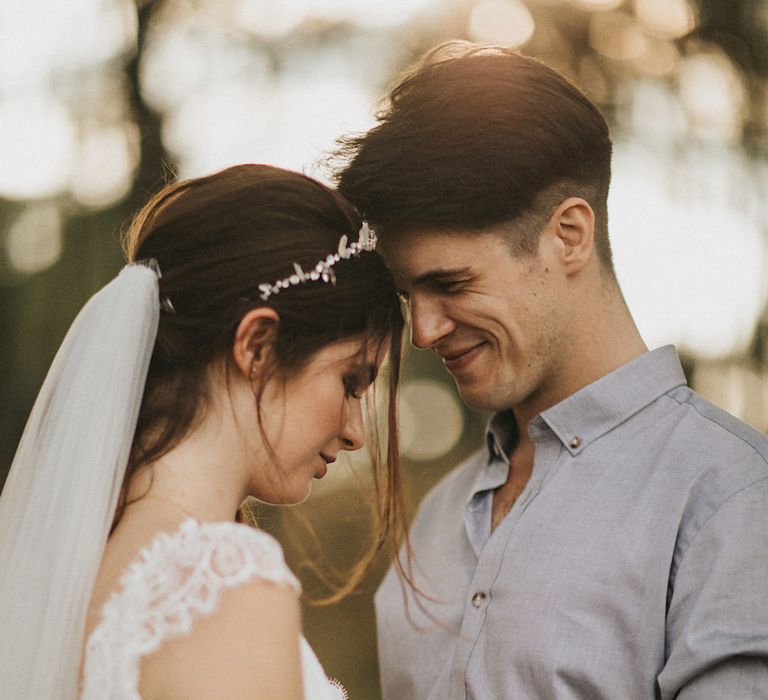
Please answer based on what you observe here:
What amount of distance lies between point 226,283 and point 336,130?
3.03 m

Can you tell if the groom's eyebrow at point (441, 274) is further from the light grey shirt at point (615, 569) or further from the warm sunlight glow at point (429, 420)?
the warm sunlight glow at point (429, 420)

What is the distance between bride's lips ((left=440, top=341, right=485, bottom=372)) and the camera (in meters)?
2.52

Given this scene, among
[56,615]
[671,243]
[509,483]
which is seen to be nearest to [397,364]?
[509,483]

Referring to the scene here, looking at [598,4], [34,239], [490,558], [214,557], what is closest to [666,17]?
[598,4]

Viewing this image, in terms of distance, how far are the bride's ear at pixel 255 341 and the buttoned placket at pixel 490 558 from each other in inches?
31.7

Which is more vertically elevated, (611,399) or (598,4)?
(611,399)

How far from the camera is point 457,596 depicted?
8.08ft

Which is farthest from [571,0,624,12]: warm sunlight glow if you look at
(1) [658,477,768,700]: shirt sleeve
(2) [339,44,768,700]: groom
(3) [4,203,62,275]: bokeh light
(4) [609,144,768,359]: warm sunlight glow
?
(1) [658,477,768,700]: shirt sleeve

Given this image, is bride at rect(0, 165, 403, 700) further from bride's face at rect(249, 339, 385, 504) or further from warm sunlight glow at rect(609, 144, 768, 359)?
warm sunlight glow at rect(609, 144, 768, 359)

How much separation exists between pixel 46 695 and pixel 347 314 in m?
0.83

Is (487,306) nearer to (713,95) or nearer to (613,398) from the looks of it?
(613,398)

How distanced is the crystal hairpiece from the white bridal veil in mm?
220

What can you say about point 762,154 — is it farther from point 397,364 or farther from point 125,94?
point 397,364

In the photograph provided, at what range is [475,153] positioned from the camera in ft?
7.87
